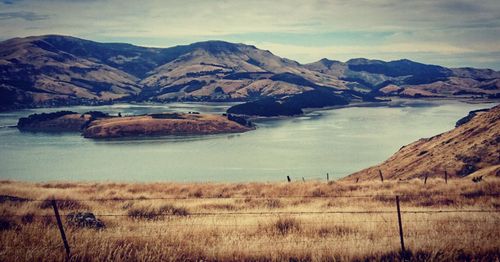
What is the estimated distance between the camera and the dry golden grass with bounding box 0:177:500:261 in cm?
1041

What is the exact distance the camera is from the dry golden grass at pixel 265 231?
1041 cm

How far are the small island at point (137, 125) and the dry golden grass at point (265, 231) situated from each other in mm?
140135

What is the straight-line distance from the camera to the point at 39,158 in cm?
10075

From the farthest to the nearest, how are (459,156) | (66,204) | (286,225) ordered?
(459,156)
(66,204)
(286,225)

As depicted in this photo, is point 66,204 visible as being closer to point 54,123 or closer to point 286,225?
point 286,225

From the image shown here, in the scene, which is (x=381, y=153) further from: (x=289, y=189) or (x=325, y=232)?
(x=325, y=232)

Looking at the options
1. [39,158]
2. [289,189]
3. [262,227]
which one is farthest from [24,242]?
[39,158]

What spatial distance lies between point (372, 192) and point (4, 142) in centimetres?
13490

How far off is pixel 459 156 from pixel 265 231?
38.4m

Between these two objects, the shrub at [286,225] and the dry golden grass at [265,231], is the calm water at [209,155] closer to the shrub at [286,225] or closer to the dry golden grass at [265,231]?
the dry golden grass at [265,231]

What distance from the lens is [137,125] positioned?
545 ft

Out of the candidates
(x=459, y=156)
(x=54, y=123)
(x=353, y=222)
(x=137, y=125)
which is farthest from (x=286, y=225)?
(x=54, y=123)

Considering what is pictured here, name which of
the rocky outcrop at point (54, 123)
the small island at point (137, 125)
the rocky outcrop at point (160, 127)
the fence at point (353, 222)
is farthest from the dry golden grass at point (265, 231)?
the rocky outcrop at point (54, 123)

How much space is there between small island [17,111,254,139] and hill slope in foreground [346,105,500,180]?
11124 cm
